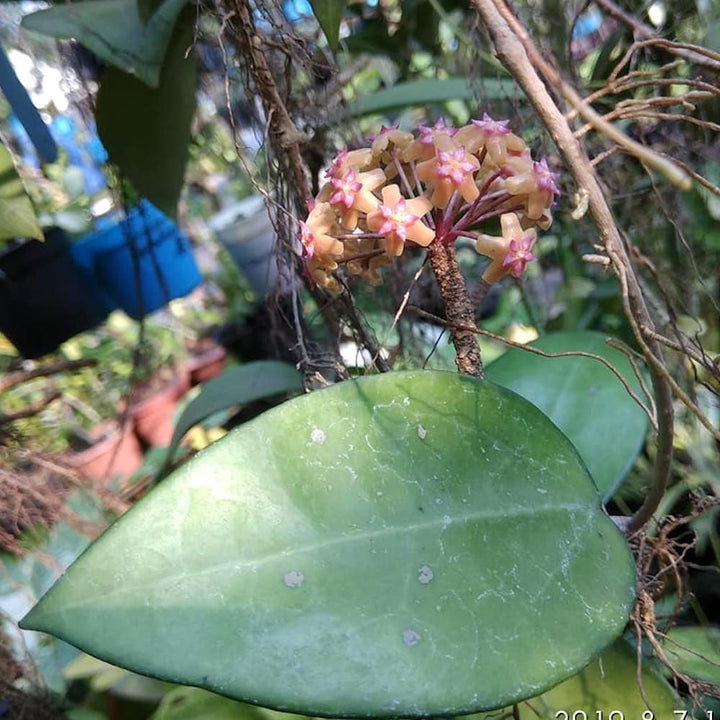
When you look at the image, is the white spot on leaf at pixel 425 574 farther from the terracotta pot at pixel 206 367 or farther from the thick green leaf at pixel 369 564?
the terracotta pot at pixel 206 367

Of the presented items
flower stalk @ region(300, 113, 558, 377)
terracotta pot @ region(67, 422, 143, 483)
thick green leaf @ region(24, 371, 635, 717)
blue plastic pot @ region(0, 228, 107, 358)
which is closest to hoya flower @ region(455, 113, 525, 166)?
flower stalk @ region(300, 113, 558, 377)

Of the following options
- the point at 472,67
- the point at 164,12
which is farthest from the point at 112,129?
the point at 472,67

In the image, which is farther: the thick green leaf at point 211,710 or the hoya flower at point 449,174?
the thick green leaf at point 211,710

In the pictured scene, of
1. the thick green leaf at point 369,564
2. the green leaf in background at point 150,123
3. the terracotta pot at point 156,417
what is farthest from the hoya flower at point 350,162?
the terracotta pot at point 156,417

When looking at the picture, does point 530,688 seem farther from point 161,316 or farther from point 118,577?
point 161,316

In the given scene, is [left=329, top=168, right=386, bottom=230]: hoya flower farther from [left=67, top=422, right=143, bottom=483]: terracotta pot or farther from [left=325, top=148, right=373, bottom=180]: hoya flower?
[left=67, top=422, right=143, bottom=483]: terracotta pot

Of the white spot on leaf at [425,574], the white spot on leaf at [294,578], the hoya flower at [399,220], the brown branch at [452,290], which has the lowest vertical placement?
the white spot on leaf at [425,574]
